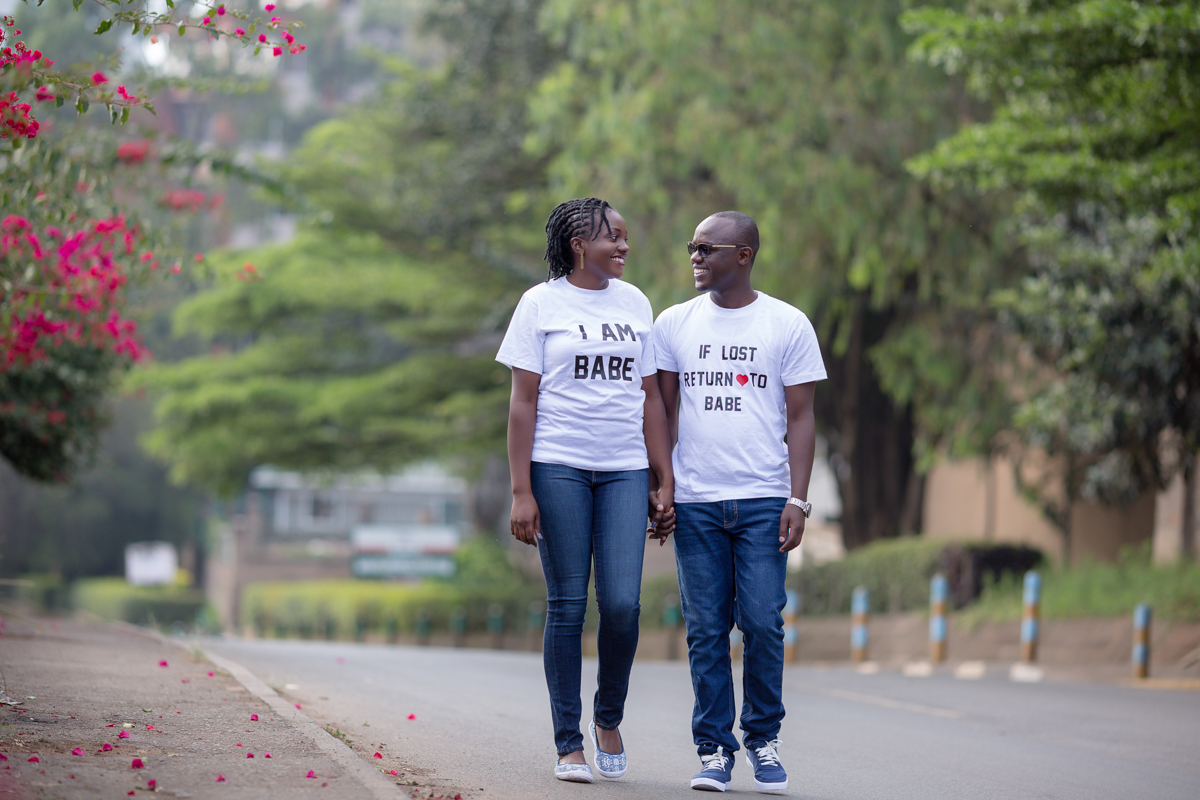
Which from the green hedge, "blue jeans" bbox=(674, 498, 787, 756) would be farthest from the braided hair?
the green hedge

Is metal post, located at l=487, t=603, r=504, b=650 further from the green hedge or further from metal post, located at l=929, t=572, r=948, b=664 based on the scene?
the green hedge

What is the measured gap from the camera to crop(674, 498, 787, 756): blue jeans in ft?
16.6

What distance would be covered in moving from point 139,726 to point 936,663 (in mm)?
11873

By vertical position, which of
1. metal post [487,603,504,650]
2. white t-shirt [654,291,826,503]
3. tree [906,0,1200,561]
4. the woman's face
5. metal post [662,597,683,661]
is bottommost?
metal post [487,603,504,650]

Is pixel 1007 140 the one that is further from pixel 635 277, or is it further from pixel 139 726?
pixel 139 726

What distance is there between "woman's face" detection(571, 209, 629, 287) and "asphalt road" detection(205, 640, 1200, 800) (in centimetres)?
175

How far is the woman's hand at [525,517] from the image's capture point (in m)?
4.92

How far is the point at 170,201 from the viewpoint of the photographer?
1246 centimetres

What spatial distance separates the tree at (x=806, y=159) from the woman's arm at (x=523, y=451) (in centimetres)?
1045

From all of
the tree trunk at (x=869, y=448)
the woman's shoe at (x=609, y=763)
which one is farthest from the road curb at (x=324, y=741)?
the tree trunk at (x=869, y=448)

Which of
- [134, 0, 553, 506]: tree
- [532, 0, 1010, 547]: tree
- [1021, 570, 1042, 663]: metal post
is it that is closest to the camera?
[1021, 570, 1042, 663]: metal post

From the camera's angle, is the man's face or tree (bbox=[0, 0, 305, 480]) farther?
tree (bbox=[0, 0, 305, 480])

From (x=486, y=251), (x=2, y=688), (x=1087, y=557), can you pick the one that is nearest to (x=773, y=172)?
(x=1087, y=557)

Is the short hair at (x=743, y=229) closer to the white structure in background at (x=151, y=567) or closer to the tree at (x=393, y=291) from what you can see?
the tree at (x=393, y=291)
